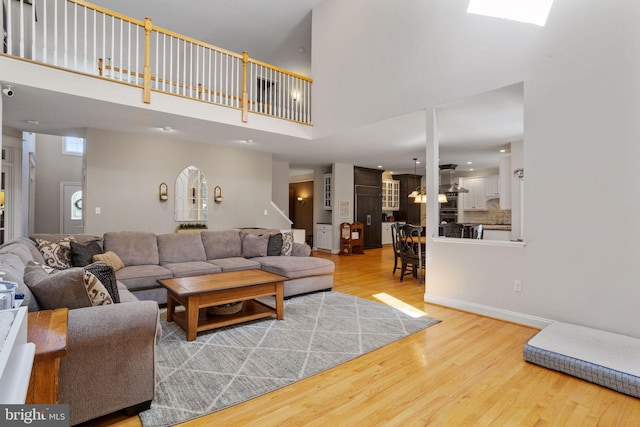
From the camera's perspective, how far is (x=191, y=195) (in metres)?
6.68

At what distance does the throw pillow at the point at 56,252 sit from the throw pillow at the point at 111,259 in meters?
0.31

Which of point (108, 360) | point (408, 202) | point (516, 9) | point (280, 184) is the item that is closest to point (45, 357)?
point (108, 360)

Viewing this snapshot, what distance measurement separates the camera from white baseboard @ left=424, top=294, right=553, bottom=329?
332 centimetres

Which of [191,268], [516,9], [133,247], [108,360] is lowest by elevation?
[108,360]

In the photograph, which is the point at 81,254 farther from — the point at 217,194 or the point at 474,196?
the point at 474,196

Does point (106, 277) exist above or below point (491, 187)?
below

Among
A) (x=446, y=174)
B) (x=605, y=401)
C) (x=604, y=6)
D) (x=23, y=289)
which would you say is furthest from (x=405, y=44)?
(x=446, y=174)

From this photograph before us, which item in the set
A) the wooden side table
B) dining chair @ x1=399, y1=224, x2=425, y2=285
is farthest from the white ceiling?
the wooden side table

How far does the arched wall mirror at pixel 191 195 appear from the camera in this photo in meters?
Result: 6.54

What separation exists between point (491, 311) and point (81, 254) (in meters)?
4.86

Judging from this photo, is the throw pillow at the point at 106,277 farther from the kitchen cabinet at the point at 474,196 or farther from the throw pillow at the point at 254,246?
the kitchen cabinet at the point at 474,196

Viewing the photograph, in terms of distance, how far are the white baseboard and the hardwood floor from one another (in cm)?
48

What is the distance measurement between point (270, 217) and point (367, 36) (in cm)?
450

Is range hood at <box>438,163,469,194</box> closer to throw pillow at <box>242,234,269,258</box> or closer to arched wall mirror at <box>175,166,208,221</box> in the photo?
throw pillow at <box>242,234,269,258</box>
